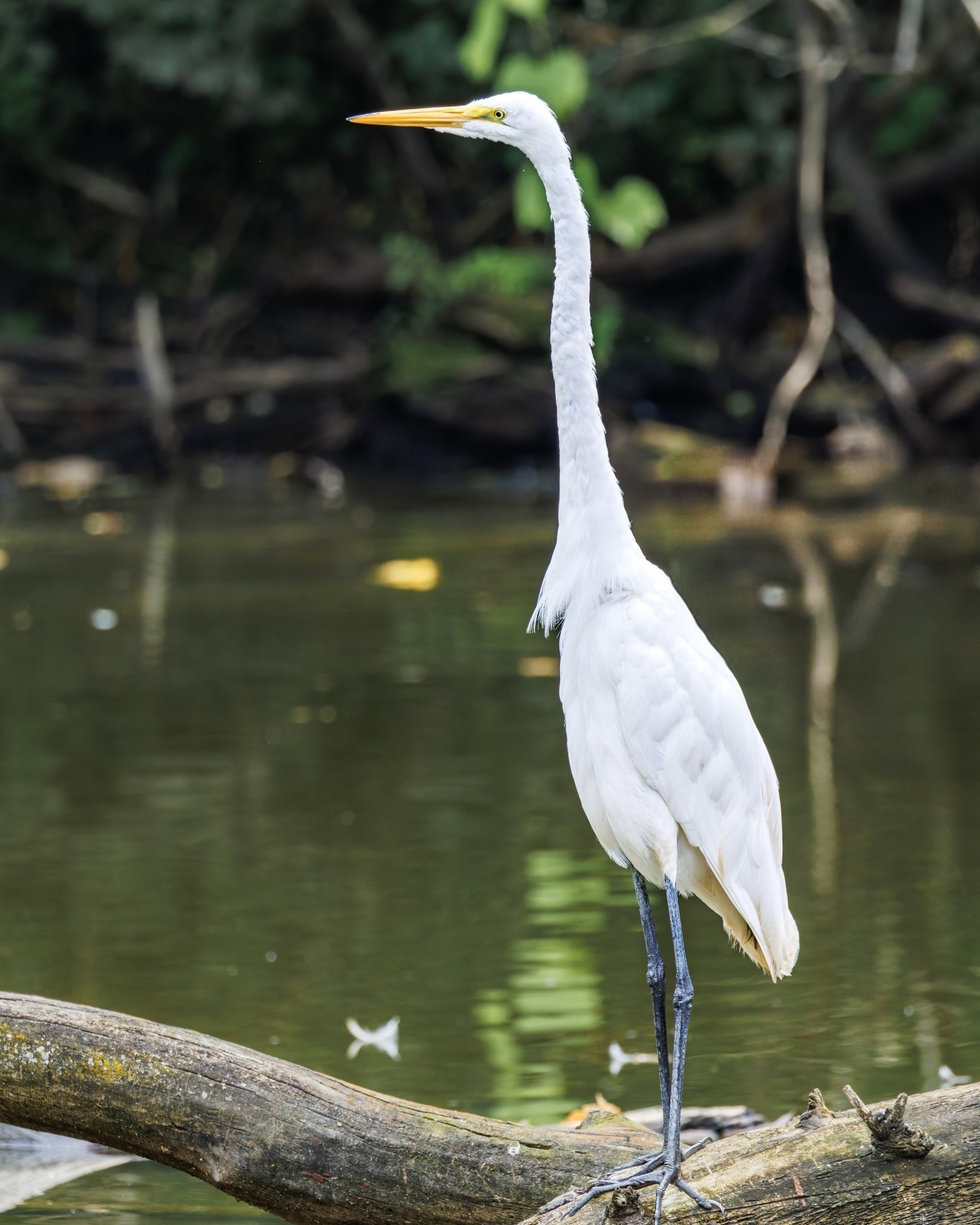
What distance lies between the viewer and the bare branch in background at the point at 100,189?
16.0 metres

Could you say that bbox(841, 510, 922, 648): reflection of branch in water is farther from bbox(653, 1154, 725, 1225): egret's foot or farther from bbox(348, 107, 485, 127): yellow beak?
bbox(653, 1154, 725, 1225): egret's foot

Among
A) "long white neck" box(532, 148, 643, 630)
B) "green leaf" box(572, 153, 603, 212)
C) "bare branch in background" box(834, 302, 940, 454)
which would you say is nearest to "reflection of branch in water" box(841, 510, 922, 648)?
"bare branch in background" box(834, 302, 940, 454)

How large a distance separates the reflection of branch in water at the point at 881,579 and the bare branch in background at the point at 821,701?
0.30 feet

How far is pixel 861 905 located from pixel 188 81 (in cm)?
1203

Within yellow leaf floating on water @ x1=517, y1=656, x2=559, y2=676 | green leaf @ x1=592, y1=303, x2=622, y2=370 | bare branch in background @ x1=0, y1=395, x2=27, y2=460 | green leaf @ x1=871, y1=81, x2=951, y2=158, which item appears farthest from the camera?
green leaf @ x1=871, y1=81, x2=951, y2=158

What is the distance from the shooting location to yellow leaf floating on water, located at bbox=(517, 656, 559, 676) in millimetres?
6598

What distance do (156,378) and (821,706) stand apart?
8471 mm

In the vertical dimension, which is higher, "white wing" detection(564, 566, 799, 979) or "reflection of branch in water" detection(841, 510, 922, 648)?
"white wing" detection(564, 566, 799, 979)

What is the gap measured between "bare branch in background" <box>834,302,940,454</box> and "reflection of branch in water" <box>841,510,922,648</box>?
79.2 inches

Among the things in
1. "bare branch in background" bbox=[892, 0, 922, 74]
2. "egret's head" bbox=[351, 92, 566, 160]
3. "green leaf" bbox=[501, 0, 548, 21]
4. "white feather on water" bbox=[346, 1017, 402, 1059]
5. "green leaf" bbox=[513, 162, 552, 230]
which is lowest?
"white feather on water" bbox=[346, 1017, 402, 1059]

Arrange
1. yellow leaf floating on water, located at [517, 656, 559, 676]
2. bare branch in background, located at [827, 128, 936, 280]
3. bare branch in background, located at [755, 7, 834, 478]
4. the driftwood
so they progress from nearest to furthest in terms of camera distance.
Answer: the driftwood < yellow leaf floating on water, located at [517, 656, 559, 676] < bare branch in background, located at [755, 7, 834, 478] < bare branch in background, located at [827, 128, 936, 280]

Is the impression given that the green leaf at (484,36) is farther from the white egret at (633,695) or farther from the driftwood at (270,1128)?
the driftwood at (270,1128)

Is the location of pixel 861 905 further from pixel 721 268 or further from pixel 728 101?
pixel 728 101

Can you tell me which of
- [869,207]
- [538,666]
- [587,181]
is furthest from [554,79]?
[538,666]
